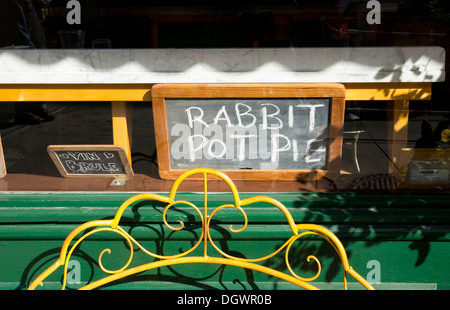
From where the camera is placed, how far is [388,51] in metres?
2.81

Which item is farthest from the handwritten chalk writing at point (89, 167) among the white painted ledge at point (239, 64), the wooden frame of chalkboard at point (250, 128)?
the white painted ledge at point (239, 64)

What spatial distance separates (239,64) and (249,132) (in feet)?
1.28

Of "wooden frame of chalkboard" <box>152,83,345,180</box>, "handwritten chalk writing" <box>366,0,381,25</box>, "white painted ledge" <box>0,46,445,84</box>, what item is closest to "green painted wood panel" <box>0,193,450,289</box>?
"wooden frame of chalkboard" <box>152,83,345,180</box>

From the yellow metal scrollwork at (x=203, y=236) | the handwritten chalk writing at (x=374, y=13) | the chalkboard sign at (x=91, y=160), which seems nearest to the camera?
the yellow metal scrollwork at (x=203, y=236)

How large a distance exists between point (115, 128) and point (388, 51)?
1.64 m

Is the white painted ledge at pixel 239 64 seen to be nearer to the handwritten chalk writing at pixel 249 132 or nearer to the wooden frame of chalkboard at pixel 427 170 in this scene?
the handwritten chalk writing at pixel 249 132

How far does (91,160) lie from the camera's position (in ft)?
9.77

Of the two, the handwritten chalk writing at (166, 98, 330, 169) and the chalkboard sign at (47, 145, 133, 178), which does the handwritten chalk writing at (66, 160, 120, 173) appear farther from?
the handwritten chalk writing at (166, 98, 330, 169)

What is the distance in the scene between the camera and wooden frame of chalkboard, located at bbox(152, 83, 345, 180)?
9.22 feet

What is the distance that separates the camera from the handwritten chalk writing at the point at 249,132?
282 centimetres

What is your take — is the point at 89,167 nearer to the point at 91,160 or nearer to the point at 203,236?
the point at 91,160

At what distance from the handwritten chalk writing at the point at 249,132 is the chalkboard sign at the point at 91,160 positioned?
32 cm

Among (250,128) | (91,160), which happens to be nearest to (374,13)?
(250,128)

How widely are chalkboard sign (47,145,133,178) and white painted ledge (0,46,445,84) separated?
0.40 meters
